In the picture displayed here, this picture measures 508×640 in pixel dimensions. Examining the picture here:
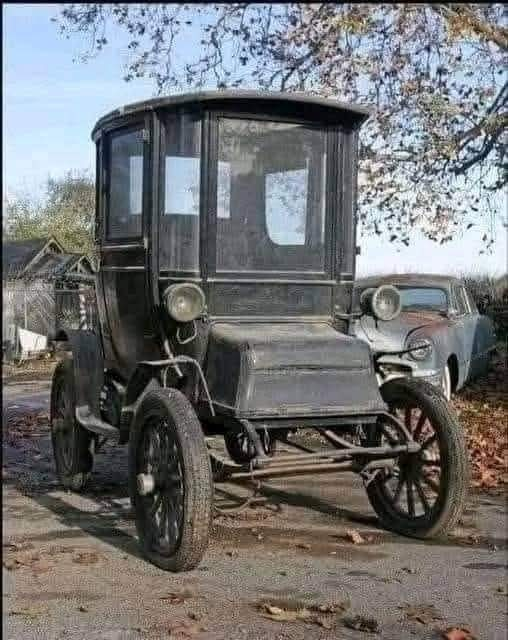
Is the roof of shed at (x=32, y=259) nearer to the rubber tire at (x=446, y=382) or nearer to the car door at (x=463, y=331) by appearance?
the rubber tire at (x=446, y=382)

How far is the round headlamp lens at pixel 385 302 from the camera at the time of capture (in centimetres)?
512

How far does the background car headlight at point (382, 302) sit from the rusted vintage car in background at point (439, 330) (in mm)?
3320

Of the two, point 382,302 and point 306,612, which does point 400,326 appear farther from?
point 306,612

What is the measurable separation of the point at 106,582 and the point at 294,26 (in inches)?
189

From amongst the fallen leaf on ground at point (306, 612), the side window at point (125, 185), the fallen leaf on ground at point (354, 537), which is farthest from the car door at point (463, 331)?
the fallen leaf on ground at point (306, 612)

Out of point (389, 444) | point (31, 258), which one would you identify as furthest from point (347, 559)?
point (31, 258)

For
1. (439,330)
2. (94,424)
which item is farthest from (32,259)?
(439,330)

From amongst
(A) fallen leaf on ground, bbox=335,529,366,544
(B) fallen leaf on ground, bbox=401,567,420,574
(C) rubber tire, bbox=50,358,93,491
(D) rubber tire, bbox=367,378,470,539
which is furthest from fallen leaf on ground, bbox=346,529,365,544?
(C) rubber tire, bbox=50,358,93,491

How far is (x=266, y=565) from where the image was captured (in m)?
4.36

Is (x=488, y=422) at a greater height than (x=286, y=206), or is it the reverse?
(x=286, y=206)

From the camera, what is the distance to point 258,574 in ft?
13.8

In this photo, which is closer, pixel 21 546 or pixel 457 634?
pixel 457 634

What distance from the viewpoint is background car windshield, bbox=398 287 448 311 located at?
10469 mm

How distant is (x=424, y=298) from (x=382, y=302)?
18.4 ft
